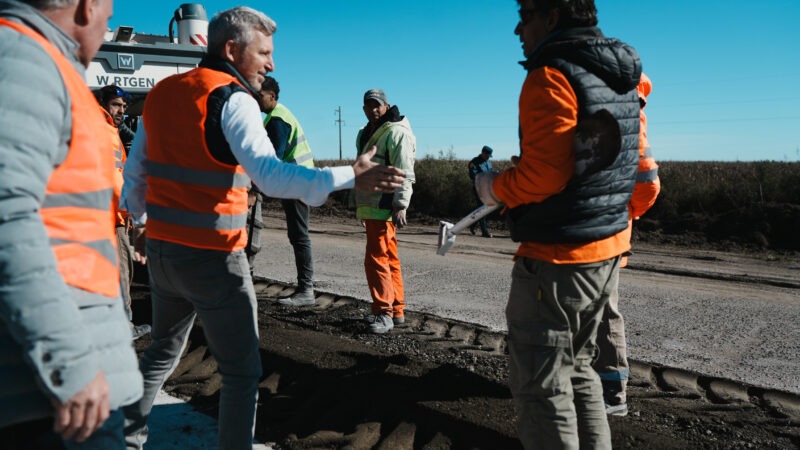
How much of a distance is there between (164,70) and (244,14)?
17.2 feet

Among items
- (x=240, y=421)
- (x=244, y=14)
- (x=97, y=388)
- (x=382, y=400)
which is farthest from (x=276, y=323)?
(x=97, y=388)

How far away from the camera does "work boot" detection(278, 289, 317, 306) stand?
6715 mm

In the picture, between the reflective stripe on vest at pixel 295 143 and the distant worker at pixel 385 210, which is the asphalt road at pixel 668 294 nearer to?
the distant worker at pixel 385 210

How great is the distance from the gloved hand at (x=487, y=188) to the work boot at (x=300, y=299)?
4.41 m

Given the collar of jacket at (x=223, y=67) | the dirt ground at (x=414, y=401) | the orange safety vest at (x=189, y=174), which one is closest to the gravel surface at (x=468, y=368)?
the dirt ground at (x=414, y=401)

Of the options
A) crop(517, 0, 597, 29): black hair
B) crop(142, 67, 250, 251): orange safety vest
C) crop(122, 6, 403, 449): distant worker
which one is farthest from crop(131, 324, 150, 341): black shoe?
crop(517, 0, 597, 29): black hair

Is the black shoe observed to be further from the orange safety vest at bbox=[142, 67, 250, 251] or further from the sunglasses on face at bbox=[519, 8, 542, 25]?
the sunglasses on face at bbox=[519, 8, 542, 25]

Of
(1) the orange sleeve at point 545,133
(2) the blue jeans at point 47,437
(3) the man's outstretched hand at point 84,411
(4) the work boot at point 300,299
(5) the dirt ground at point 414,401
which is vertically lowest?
(5) the dirt ground at point 414,401

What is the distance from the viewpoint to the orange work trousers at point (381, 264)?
5.54 metres

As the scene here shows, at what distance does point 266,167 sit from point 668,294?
671 centimetres

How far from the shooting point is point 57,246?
1469 mm

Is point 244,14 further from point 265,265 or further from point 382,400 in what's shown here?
point 265,265

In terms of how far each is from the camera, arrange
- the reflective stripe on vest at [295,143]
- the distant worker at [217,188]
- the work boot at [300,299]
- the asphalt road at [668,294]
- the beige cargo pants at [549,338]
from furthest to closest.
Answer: the work boot at [300,299] → the reflective stripe on vest at [295,143] → the asphalt road at [668,294] → the distant worker at [217,188] → the beige cargo pants at [549,338]

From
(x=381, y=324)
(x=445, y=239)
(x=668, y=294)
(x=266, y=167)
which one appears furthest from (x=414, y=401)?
(x=668, y=294)
